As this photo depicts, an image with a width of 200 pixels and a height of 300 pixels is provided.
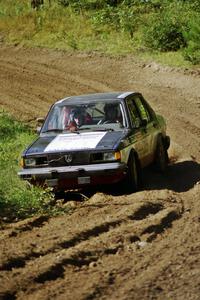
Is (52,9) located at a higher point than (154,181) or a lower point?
higher

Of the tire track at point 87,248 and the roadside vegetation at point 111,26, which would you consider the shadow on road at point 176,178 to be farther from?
the roadside vegetation at point 111,26

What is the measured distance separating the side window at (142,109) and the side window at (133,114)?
0.71 feet

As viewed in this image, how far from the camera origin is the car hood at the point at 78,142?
1004 cm

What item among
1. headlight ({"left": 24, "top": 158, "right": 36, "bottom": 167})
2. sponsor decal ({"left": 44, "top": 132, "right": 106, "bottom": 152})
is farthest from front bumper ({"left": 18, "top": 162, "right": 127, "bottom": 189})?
sponsor decal ({"left": 44, "top": 132, "right": 106, "bottom": 152})

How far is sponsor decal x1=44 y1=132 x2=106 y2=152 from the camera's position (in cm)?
1009

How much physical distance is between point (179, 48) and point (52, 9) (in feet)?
25.0

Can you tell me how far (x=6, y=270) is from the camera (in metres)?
6.01

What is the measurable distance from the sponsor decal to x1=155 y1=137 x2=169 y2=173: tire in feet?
6.06

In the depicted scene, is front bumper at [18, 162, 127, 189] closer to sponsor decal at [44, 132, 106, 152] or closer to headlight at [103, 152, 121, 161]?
headlight at [103, 152, 121, 161]

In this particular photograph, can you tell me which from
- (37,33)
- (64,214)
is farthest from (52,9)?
(64,214)

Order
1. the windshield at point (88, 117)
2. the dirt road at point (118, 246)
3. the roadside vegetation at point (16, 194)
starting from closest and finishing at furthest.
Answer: the dirt road at point (118, 246)
the roadside vegetation at point (16, 194)
the windshield at point (88, 117)

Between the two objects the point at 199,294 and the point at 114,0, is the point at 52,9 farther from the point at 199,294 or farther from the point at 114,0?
the point at 199,294

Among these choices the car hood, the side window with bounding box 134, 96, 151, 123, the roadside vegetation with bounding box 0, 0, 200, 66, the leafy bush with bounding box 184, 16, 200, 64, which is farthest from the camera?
the roadside vegetation with bounding box 0, 0, 200, 66

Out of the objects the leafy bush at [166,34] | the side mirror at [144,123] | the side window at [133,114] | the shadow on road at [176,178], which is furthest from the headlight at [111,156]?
the leafy bush at [166,34]
